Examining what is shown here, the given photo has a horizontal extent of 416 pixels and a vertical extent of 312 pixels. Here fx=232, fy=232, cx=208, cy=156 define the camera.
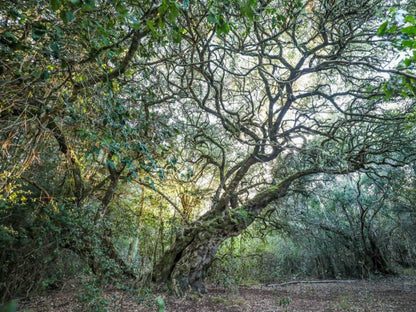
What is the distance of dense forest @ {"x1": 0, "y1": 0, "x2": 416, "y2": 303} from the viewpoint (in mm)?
2201

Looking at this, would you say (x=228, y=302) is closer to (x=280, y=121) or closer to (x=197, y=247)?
(x=197, y=247)

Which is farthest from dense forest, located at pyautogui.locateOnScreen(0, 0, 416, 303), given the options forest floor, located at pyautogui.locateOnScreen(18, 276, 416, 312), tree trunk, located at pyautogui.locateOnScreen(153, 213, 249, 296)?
forest floor, located at pyautogui.locateOnScreen(18, 276, 416, 312)


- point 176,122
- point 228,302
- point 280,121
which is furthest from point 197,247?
point 280,121

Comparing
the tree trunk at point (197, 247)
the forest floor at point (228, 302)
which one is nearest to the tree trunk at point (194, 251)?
the tree trunk at point (197, 247)

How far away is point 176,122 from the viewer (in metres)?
4.72

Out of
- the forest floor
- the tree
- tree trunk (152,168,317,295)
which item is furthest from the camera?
tree trunk (152,168,317,295)

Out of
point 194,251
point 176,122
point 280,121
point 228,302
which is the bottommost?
point 228,302

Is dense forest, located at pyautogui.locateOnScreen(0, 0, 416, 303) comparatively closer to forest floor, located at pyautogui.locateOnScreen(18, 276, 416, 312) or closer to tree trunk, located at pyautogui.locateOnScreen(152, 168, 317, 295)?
tree trunk, located at pyautogui.locateOnScreen(152, 168, 317, 295)

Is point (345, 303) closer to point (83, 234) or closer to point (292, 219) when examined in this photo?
point (292, 219)

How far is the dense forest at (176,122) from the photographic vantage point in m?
2.20

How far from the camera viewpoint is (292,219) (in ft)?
23.3

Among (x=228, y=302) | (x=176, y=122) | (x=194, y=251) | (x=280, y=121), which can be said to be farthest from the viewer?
(x=194, y=251)

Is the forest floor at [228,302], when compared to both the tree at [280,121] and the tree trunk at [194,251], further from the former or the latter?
the tree at [280,121]

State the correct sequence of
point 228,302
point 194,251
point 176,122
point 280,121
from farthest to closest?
point 194,251
point 280,121
point 228,302
point 176,122
